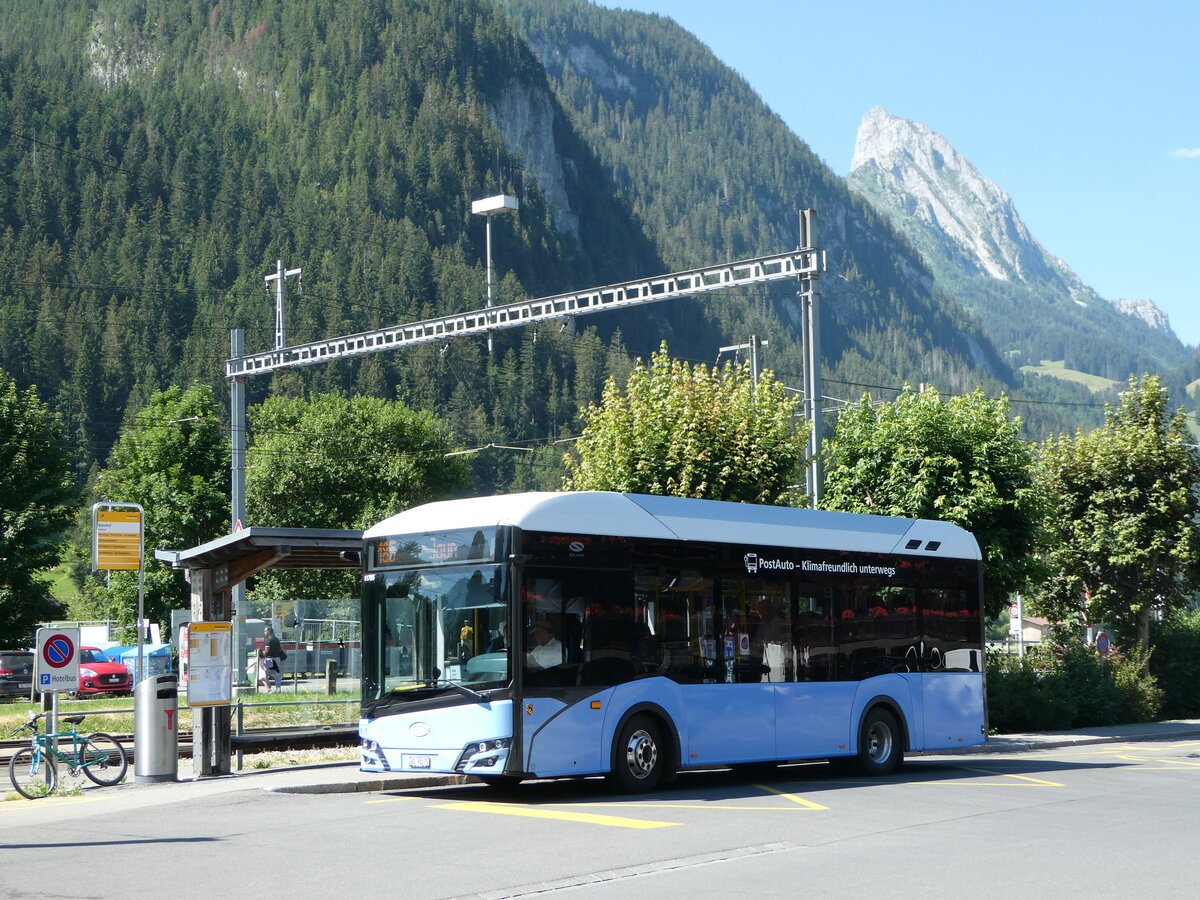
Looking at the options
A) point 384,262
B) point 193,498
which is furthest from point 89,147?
point 193,498

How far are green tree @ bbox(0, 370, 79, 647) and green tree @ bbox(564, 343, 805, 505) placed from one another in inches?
946

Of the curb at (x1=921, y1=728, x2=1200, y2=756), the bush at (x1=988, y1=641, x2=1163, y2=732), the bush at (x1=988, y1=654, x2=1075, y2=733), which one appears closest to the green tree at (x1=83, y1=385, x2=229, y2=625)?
the bush at (x1=988, y1=641, x2=1163, y2=732)

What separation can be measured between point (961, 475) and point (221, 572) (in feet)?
46.7

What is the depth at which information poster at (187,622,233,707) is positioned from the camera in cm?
1712

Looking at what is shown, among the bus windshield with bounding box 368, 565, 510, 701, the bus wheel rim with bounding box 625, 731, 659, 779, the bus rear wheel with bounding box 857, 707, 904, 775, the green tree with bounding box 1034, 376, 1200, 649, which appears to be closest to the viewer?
the bus windshield with bounding box 368, 565, 510, 701

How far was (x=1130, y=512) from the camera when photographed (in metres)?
34.2

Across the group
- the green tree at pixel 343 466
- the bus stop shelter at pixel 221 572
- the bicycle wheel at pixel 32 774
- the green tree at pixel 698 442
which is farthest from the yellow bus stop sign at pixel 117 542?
the green tree at pixel 343 466

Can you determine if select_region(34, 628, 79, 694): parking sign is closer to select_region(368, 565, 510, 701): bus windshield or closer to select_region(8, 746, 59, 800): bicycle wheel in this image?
select_region(8, 746, 59, 800): bicycle wheel

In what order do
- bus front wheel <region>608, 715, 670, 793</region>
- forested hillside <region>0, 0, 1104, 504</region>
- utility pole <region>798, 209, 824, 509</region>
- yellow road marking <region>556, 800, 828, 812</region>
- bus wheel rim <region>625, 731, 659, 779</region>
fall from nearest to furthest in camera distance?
yellow road marking <region>556, 800, 828, 812</region> < bus front wheel <region>608, 715, 670, 793</region> < bus wheel rim <region>625, 731, 659, 779</region> < utility pole <region>798, 209, 824, 509</region> < forested hillside <region>0, 0, 1104, 504</region>

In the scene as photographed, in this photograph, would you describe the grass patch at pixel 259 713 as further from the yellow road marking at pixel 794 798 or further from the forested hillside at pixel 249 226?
the forested hillside at pixel 249 226

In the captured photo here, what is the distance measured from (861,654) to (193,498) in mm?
54003

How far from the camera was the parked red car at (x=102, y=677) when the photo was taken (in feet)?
131

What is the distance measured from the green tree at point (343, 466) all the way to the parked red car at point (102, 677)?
2423 centimetres

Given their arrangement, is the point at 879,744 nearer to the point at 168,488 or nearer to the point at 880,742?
the point at 880,742
